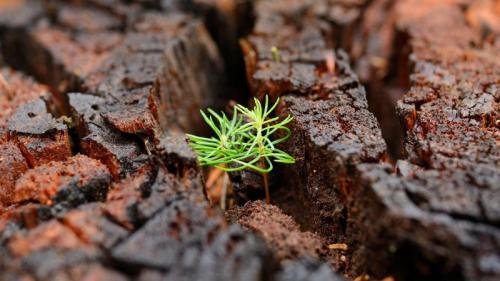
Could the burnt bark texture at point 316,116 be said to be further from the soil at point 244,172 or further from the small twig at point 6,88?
the small twig at point 6,88

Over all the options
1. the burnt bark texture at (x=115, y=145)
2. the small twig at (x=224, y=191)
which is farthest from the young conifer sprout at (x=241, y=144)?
the small twig at (x=224, y=191)

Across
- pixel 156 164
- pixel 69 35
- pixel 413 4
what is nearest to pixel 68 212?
pixel 156 164

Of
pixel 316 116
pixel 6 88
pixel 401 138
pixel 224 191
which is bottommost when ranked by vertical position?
pixel 224 191

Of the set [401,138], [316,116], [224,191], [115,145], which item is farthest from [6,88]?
[401,138]

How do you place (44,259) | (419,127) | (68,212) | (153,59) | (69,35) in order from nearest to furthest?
(44,259) < (68,212) < (419,127) < (153,59) < (69,35)

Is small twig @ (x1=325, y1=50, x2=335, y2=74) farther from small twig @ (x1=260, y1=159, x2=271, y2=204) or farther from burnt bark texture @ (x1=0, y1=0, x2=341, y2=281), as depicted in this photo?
burnt bark texture @ (x1=0, y1=0, x2=341, y2=281)

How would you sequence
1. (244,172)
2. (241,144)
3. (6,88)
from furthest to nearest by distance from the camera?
(6,88), (244,172), (241,144)

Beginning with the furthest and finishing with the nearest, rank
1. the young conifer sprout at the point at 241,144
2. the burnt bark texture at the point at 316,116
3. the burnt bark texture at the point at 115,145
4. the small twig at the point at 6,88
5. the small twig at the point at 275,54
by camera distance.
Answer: the small twig at the point at 275,54, the small twig at the point at 6,88, the young conifer sprout at the point at 241,144, the burnt bark texture at the point at 316,116, the burnt bark texture at the point at 115,145

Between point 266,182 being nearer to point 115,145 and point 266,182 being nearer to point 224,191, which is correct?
point 224,191

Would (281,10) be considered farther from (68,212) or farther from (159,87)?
(68,212)
